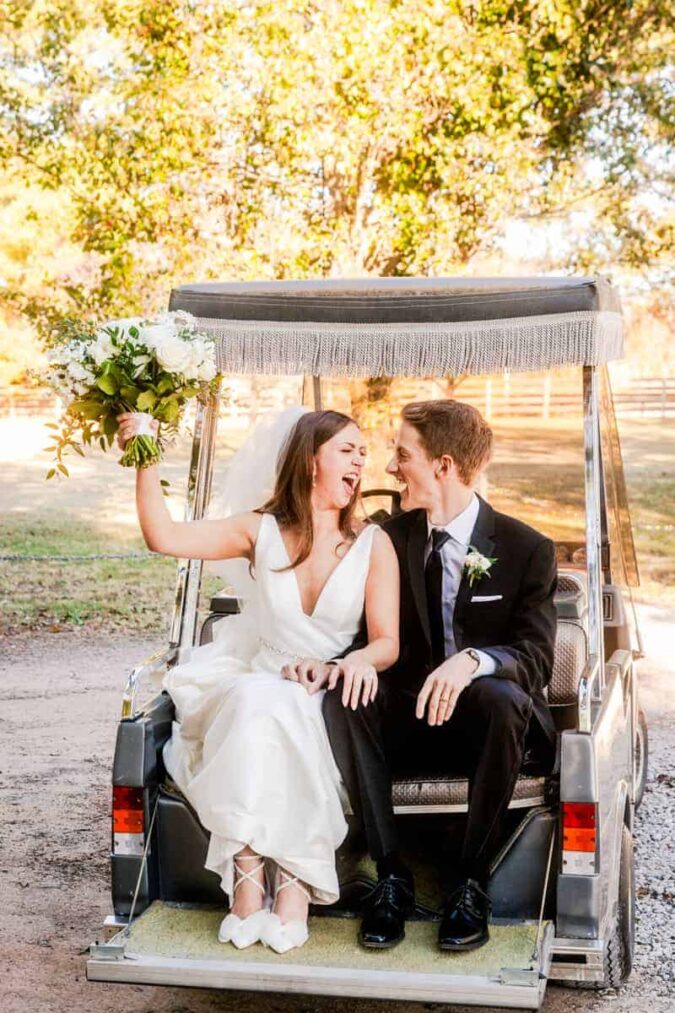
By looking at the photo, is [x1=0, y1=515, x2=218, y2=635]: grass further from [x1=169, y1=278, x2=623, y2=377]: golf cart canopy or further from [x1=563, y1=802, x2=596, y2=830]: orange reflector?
[x1=563, y1=802, x2=596, y2=830]: orange reflector

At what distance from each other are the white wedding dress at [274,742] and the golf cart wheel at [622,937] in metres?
1.08

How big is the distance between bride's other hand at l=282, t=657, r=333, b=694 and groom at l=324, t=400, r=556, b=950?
8 centimetres

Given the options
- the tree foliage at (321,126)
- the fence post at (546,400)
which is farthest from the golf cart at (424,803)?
the tree foliage at (321,126)

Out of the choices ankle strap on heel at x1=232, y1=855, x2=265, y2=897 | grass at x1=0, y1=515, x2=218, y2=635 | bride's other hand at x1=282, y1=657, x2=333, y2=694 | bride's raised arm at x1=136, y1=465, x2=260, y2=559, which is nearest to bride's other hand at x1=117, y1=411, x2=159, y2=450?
bride's raised arm at x1=136, y1=465, x2=260, y2=559

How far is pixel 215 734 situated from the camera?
3703 millimetres

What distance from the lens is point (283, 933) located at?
3439mm

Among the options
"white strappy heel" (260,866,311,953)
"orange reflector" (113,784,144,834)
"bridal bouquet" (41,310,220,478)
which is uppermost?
"bridal bouquet" (41,310,220,478)

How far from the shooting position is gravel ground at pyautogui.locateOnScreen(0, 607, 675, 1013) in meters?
4.21

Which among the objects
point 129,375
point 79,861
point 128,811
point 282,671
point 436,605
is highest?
point 129,375

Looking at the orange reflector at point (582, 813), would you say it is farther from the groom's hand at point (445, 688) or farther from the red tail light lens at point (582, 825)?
the groom's hand at point (445, 688)

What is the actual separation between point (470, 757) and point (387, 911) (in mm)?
489

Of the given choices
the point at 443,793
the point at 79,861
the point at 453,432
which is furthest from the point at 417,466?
the point at 79,861

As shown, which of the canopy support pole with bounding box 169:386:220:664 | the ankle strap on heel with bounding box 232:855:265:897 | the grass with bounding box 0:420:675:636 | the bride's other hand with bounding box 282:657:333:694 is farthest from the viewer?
the grass with bounding box 0:420:675:636

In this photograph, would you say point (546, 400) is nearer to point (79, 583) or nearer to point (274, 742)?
point (274, 742)
